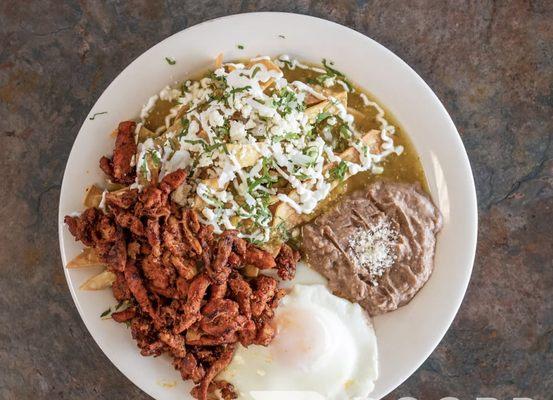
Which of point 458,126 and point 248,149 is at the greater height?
point 458,126

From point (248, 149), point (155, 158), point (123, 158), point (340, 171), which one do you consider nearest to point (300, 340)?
point (340, 171)

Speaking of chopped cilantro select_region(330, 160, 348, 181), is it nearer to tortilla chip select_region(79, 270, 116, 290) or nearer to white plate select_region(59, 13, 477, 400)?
white plate select_region(59, 13, 477, 400)

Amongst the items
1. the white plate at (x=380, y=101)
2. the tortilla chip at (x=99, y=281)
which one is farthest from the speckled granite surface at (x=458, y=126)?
the tortilla chip at (x=99, y=281)

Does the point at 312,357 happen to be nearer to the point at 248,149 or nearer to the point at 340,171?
the point at 340,171

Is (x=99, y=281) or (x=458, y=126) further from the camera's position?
(x=458, y=126)

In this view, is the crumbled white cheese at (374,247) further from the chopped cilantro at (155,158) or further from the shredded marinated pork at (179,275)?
the chopped cilantro at (155,158)

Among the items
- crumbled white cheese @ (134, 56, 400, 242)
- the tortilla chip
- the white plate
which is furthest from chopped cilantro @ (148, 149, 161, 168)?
the tortilla chip
